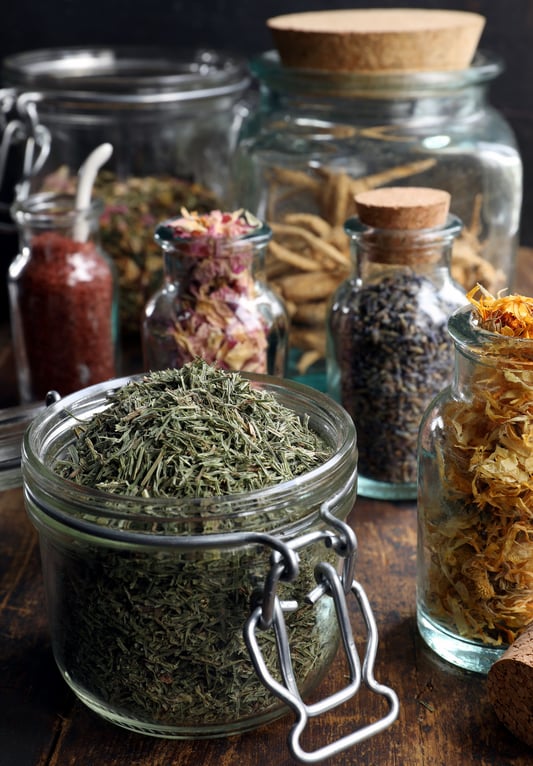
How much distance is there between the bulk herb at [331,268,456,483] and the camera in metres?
1.17

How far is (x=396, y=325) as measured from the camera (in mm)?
1168

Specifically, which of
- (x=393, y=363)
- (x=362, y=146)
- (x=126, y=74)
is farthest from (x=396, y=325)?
(x=126, y=74)

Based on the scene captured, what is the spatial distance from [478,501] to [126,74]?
4.24 ft

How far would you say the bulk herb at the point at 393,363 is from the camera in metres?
1.17

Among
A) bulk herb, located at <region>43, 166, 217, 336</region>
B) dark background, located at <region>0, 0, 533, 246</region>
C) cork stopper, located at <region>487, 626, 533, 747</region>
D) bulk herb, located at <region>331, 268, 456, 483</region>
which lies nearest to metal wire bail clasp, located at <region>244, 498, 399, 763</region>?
cork stopper, located at <region>487, 626, 533, 747</region>

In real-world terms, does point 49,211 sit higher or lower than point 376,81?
lower

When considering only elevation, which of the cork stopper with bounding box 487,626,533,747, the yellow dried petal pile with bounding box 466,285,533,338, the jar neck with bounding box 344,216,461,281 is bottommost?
the cork stopper with bounding box 487,626,533,747

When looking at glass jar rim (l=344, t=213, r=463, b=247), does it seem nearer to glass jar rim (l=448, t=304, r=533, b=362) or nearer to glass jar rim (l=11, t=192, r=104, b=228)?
glass jar rim (l=448, t=304, r=533, b=362)

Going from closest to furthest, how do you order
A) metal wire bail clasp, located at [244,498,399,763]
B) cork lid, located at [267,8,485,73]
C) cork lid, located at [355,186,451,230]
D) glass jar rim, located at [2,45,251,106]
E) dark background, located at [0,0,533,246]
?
metal wire bail clasp, located at [244,498,399,763], cork lid, located at [355,186,451,230], cork lid, located at [267,8,485,73], glass jar rim, located at [2,45,251,106], dark background, located at [0,0,533,246]

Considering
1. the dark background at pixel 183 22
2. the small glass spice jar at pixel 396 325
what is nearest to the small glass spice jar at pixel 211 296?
the small glass spice jar at pixel 396 325

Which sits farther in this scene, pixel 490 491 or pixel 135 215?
pixel 135 215

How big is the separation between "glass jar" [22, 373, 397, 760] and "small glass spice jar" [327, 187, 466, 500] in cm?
33

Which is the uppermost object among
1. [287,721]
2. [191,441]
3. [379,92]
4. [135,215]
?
[379,92]

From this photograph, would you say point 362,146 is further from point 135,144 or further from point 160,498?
point 160,498
